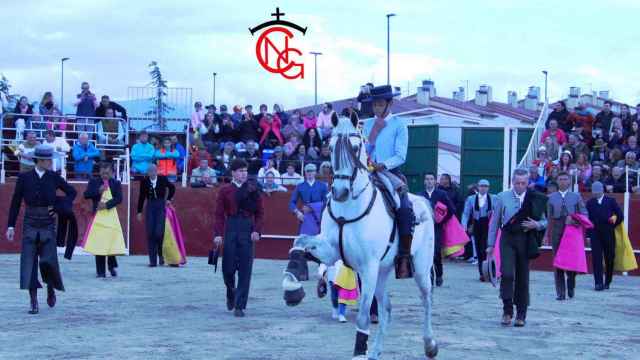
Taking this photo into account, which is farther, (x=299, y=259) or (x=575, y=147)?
(x=575, y=147)

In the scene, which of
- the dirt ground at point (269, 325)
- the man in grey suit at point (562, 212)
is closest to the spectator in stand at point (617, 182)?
the dirt ground at point (269, 325)

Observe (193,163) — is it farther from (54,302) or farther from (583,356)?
(583,356)

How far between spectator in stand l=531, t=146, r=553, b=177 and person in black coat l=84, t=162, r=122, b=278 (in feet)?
33.7

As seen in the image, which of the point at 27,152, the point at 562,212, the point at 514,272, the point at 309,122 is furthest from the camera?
the point at 309,122

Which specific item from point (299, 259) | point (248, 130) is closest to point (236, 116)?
point (248, 130)

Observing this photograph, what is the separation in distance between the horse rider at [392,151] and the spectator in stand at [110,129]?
17278 millimetres

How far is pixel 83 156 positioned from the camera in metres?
26.1

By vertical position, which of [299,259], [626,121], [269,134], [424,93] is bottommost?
[299,259]

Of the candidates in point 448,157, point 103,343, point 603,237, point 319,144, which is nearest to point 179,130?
point 319,144

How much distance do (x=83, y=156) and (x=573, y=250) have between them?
13.2 meters

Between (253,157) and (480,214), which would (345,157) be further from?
(253,157)

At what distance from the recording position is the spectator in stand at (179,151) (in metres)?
26.5

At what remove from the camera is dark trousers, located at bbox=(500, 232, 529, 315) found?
527 inches

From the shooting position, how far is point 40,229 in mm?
13836
